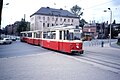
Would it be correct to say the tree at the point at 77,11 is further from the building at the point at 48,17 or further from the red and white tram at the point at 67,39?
the red and white tram at the point at 67,39

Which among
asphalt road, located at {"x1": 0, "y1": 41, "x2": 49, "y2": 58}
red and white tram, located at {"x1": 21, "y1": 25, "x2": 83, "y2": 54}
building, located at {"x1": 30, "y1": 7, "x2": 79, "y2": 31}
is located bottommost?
asphalt road, located at {"x1": 0, "y1": 41, "x2": 49, "y2": 58}

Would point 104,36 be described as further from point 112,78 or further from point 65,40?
point 112,78

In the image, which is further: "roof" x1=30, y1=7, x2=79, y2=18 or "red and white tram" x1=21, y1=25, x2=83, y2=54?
"roof" x1=30, y1=7, x2=79, y2=18

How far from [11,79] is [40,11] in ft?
244

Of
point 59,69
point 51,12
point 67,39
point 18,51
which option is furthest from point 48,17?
point 59,69

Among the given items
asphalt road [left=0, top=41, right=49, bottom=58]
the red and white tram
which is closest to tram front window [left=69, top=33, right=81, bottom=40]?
the red and white tram

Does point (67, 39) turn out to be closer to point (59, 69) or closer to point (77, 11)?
point (59, 69)

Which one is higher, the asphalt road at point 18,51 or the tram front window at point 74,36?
the tram front window at point 74,36

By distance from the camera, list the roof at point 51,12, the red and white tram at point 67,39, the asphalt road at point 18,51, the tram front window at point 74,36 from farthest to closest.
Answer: the roof at point 51,12 → the asphalt road at point 18,51 → the tram front window at point 74,36 → the red and white tram at point 67,39

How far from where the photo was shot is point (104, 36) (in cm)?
10344

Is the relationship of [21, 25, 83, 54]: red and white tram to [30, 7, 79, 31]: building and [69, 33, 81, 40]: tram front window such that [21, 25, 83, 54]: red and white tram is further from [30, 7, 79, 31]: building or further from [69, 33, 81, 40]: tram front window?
[30, 7, 79, 31]: building

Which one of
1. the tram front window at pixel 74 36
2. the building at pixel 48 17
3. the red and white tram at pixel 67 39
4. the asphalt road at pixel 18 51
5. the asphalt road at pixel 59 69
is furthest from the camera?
the building at pixel 48 17

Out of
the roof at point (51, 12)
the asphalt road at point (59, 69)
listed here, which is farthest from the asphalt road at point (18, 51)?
the roof at point (51, 12)

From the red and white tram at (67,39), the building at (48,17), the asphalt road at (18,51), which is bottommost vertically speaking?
the asphalt road at (18,51)
